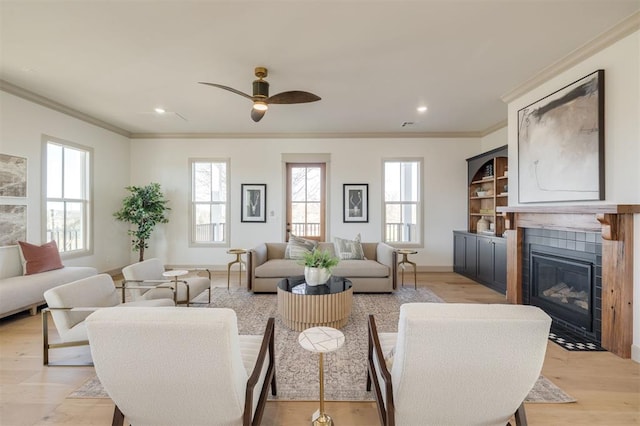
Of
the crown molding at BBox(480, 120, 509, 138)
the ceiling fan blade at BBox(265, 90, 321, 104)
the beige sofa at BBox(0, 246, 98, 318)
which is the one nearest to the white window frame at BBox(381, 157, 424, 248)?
the crown molding at BBox(480, 120, 509, 138)

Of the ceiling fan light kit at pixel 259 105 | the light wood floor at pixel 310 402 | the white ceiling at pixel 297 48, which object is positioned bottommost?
the light wood floor at pixel 310 402

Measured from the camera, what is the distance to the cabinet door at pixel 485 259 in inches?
179

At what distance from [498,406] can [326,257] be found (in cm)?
205

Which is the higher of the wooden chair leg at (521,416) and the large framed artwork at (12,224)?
the large framed artwork at (12,224)

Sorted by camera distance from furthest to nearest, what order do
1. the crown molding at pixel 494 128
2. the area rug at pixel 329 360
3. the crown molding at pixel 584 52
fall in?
the crown molding at pixel 494 128
the crown molding at pixel 584 52
the area rug at pixel 329 360

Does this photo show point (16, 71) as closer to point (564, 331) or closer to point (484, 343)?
point (484, 343)

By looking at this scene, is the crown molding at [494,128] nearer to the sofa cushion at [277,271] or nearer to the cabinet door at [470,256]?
the cabinet door at [470,256]

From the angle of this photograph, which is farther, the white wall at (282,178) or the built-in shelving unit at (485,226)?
the white wall at (282,178)

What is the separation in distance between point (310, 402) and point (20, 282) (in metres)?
3.79

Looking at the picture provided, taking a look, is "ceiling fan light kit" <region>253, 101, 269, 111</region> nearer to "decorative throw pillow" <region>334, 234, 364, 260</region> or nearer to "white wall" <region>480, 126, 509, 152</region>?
"decorative throw pillow" <region>334, 234, 364, 260</region>

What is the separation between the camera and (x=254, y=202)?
588 centimetres

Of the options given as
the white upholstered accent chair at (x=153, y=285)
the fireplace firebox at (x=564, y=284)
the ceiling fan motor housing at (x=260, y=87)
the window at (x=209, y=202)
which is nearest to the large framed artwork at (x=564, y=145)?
the fireplace firebox at (x=564, y=284)

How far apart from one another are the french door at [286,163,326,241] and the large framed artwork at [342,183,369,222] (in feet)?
1.62

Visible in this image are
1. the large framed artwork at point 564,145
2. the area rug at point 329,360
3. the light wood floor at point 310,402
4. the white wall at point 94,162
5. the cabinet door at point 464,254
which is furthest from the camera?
the cabinet door at point 464,254
